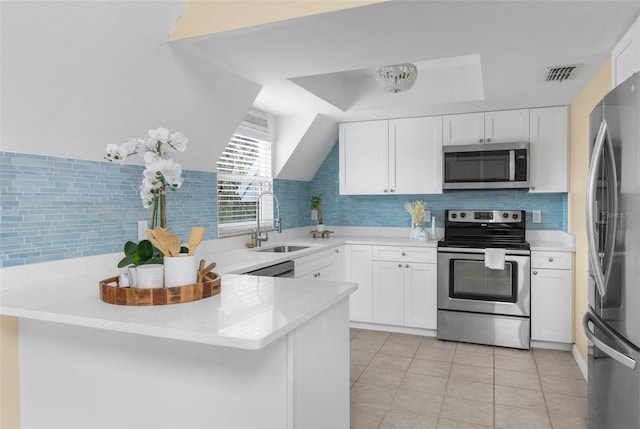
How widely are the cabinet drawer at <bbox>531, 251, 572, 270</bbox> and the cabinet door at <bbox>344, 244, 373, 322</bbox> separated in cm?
151

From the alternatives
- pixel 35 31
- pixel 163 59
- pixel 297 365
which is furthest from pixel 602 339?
pixel 35 31

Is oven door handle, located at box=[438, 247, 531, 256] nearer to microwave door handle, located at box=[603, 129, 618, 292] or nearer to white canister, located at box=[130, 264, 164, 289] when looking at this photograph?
microwave door handle, located at box=[603, 129, 618, 292]

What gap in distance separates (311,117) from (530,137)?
82.4 inches

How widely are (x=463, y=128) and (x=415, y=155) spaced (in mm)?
534

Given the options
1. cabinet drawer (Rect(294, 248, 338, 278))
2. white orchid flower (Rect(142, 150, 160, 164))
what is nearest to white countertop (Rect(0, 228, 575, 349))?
white orchid flower (Rect(142, 150, 160, 164))

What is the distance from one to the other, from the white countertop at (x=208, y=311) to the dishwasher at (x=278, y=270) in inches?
34.9

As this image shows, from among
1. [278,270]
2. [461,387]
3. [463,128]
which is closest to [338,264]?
[278,270]

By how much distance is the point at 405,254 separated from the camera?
13.9 ft

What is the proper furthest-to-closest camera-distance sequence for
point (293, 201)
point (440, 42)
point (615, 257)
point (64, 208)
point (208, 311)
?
1. point (293, 201)
2. point (440, 42)
3. point (64, 208)
4. point (615, 257)
5. point (208, 311)

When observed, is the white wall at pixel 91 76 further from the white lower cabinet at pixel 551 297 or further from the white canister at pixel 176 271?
the white lower cabinet at pixel 551 297

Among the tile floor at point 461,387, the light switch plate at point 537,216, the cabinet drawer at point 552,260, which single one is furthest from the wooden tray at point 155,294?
the light switch plate at point 537,216

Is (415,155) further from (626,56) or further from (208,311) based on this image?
(208,311)

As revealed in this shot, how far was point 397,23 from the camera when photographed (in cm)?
212

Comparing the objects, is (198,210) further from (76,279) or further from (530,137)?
(530,137)
